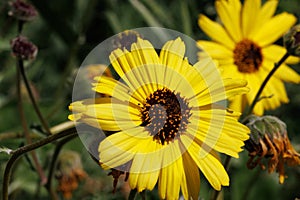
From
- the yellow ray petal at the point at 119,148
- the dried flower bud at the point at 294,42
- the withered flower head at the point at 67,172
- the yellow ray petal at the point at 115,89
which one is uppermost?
the yellow ray petal at the point at 115,89

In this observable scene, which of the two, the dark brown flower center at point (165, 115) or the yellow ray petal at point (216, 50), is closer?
the dark brown flower center at point (165, 115)

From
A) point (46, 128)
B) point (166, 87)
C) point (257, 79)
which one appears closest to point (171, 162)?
point (166, 87)

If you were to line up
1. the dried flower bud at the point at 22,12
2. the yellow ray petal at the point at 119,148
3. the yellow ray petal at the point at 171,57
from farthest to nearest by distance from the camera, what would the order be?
the dried flower bud at the point at 22,12 < the yellow ray petal at the point at 171,57 < the yellow ray petal at the point at 119,148

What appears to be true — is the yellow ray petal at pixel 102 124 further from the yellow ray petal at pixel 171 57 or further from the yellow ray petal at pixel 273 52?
the yellow ray petal at pixel 273 52

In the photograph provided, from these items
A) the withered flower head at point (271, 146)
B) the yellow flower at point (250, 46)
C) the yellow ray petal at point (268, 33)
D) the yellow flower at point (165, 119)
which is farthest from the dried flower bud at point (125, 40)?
the yellow ray petal at point (268, 33)

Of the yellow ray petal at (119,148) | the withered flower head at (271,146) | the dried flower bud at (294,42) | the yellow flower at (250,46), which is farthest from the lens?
the yellow flower at (250,46)

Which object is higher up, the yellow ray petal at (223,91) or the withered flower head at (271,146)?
the yellow ray petal at (223,91)
